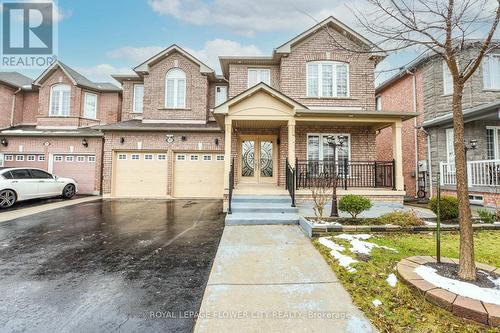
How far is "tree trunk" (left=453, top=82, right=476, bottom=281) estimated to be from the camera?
9.36 feet

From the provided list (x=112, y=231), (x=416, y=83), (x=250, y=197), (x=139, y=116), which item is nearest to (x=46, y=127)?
(x=139, y=116)

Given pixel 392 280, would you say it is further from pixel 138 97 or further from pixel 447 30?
pixel 138 97

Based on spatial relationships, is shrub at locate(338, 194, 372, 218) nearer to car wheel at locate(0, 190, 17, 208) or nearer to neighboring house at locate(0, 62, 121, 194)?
car wheel at locate(0, 190, 17, 208)

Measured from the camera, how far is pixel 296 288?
9.62 feet

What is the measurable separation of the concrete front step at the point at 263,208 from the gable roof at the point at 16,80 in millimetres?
16160

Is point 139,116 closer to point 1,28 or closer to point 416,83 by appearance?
point 1,28

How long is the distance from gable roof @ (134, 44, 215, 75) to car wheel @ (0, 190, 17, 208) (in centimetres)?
751

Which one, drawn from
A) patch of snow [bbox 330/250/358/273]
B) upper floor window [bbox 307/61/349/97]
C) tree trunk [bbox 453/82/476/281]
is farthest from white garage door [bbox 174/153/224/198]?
tree trunk [bbox 453/82/476/281]

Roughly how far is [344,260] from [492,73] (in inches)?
492

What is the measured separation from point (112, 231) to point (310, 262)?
4.72 m

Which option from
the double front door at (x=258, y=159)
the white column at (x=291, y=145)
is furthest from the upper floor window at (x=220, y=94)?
the white column at (x=291, y=145)

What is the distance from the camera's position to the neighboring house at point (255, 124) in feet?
26.8

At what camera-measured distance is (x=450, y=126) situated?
9898mm

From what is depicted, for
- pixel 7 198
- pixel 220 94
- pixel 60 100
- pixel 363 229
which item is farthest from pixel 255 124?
pixel 60 100
